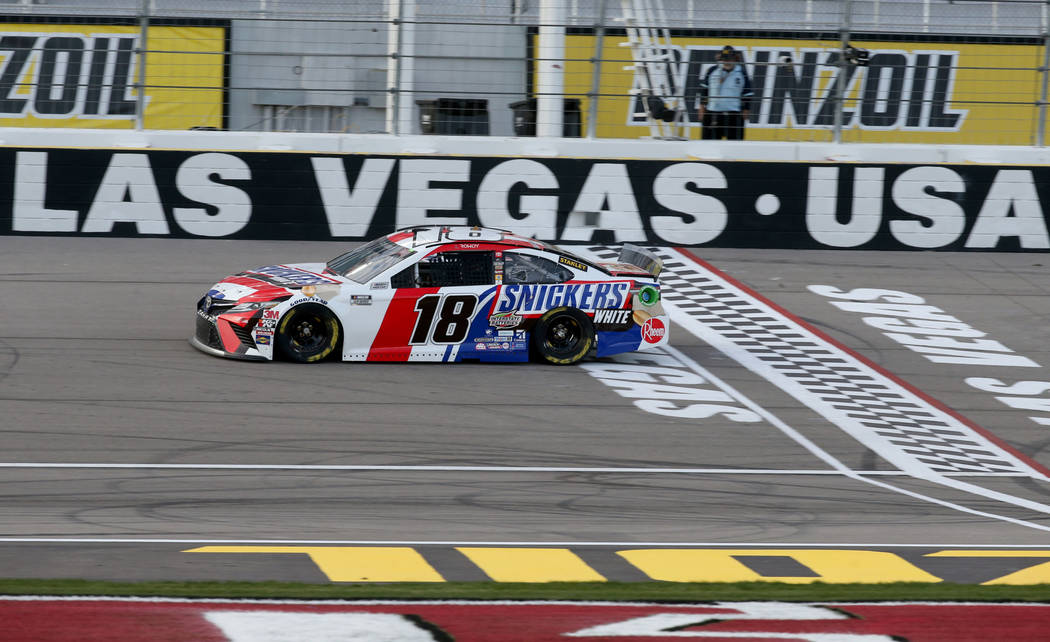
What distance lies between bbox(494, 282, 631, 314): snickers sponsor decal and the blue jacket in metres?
5.46

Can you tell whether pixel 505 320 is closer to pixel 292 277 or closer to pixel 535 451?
pixel 292 277

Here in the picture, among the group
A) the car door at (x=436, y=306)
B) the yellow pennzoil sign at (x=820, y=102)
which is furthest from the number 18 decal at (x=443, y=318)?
the yellow pennzoil sign at (x=820, y=102)

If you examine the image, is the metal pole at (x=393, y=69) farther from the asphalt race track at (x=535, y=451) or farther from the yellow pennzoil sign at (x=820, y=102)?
the asphalt race track at (x=535, y=451)

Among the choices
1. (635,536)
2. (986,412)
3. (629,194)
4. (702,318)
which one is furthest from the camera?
(629,194)

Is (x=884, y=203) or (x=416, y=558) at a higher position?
(x=884, y=203)

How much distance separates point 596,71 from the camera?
1669 centimetres

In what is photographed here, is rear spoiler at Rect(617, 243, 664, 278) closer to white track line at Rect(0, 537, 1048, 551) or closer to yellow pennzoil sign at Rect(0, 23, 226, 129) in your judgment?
white track line at Rect(0, 537, 1048, 551)

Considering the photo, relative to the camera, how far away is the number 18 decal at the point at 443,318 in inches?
453

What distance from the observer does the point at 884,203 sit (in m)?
16.8

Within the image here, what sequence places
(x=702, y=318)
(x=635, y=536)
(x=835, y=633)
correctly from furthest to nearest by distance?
(x=702, y=318), (x=635, y=536), (x=835, y=633)

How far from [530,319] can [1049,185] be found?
337 inches

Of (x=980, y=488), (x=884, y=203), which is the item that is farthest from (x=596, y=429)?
(x=884, y=203)

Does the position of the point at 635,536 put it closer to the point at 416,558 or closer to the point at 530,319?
the point at 416,558

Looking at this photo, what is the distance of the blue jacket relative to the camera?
1658 cm
